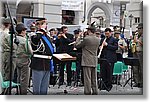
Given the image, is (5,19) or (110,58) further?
(110,58)

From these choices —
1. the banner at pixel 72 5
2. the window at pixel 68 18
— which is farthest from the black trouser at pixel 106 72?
the banner at pixel 72 5

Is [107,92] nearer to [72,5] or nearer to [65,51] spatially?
[65,51]

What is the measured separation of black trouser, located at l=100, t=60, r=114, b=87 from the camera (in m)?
5.78

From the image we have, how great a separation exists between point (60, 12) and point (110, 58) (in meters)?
1.08


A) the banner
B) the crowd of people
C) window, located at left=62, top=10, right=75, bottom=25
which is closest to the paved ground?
the crowd of people

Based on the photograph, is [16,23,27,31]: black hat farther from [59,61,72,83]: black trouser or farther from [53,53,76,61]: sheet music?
[59,61,72,83]: black trouser

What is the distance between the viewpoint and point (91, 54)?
572 centimetres

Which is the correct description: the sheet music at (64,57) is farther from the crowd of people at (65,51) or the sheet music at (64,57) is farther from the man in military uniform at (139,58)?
the man in military uniform at (139,58)

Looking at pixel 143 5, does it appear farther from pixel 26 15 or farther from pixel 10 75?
pixel 10 75

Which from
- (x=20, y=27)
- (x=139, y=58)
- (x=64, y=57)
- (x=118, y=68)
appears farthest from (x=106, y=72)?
(x=20, y=27)

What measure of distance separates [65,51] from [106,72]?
74 cm

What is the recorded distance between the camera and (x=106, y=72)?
5812 mm

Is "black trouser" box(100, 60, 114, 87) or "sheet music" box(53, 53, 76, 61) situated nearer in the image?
"sheet music" box(53, 53, 76, 61)

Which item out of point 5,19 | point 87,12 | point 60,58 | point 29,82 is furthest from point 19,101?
point 87,12
